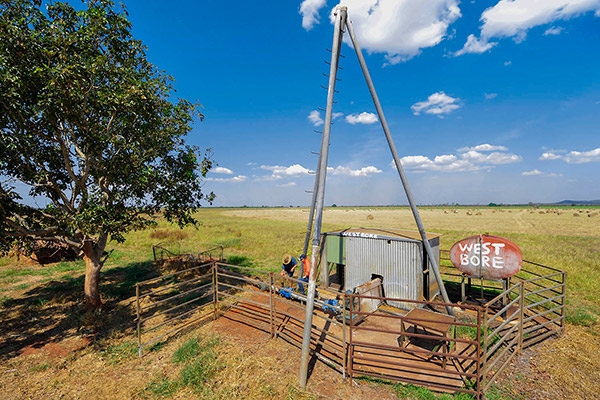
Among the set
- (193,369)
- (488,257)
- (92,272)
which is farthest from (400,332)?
(92,272)

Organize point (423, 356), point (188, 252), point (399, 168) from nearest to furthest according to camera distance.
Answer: point (423, 356)
point (399, 168)
point (188, 252)

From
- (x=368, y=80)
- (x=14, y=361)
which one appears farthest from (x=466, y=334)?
(x=14, y=361)

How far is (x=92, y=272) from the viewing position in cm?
1068

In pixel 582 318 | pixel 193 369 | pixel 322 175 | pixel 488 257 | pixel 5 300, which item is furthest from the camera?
pixel 5 300

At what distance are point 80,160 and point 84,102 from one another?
2.86 metres

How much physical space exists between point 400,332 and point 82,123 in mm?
11415

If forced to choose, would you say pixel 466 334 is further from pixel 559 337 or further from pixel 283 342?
pixel 283 342

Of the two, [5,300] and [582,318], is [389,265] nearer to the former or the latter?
[582,318]

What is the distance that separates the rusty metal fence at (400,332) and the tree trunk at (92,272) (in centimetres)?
215

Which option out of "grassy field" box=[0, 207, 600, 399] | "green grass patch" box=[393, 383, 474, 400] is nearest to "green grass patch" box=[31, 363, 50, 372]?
"grassy field" box=[0, 207, 600, 399]

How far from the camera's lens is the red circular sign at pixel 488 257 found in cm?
916

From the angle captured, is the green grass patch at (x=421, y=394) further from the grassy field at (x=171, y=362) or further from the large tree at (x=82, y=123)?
the large tree at (x=82, y=123)

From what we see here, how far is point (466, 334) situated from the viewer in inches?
336

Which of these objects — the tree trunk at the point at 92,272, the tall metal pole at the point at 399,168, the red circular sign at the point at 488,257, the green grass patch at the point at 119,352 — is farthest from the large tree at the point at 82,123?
the red circular sign at the point at 488,257
